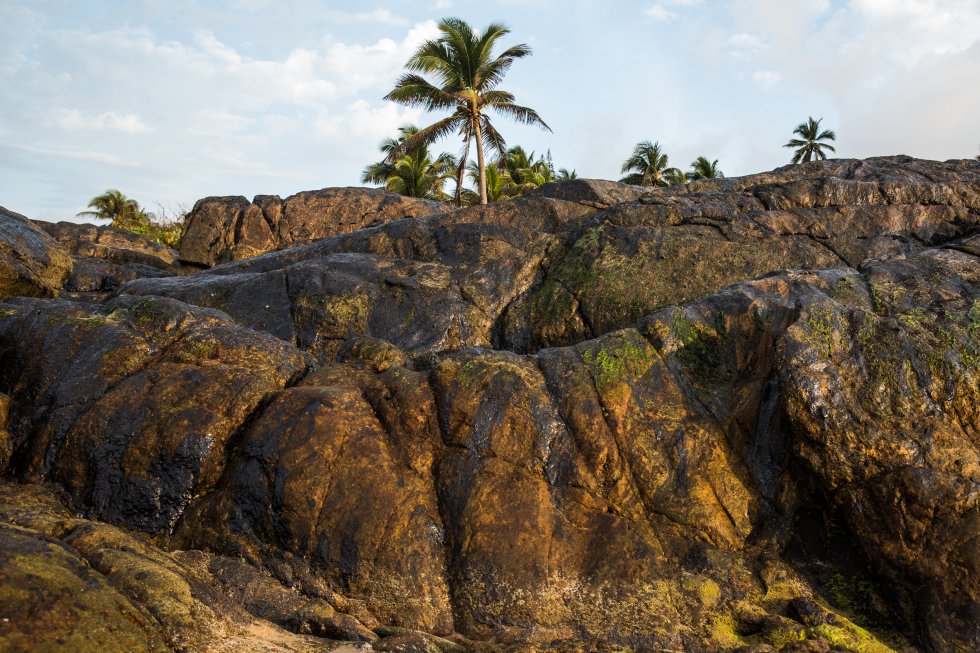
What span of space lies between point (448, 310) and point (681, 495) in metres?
6.56

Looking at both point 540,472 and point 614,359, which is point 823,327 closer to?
point 614,359

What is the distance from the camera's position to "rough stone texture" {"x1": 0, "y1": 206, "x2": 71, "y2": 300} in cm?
1248

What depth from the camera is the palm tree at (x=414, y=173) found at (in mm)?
43031

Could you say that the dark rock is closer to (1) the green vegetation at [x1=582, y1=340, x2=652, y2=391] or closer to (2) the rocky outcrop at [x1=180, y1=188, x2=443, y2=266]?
(2) the rocky outcrop at [x1=180, y1=188, x2=443, y2=266]

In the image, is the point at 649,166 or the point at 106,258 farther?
the point at 649,166

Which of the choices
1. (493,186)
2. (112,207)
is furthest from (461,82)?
(112,207)

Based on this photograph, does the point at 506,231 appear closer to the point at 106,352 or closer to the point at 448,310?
the point at 448,310

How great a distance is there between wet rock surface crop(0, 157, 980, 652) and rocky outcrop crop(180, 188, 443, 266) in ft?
40.4

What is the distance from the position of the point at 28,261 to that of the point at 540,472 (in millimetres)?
10855

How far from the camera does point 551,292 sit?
1391 cm

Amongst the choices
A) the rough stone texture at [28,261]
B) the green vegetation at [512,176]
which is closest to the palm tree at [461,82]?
the green vegetation at [512,176]

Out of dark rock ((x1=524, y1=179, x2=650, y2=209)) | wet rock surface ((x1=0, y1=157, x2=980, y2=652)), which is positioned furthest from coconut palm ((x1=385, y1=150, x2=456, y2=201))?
wet rock surface ((x1=0, y1=157, x2=980, y2=652))

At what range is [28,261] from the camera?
43.8ft

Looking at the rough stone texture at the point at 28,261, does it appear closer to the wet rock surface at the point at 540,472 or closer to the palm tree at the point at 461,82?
the wet rock surface at the point at 540,472
